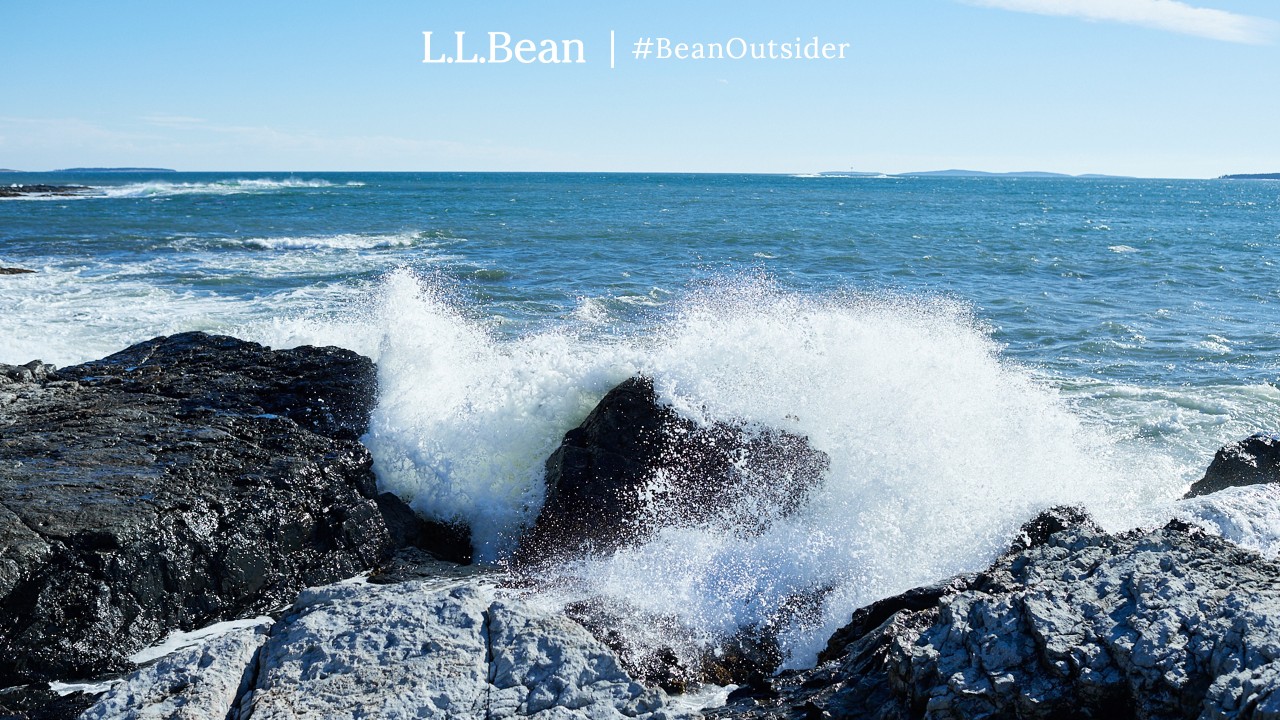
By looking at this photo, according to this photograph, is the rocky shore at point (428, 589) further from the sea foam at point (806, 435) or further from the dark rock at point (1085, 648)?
the sea foam at point (806, 435)

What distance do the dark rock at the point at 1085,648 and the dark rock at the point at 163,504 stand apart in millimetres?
3564

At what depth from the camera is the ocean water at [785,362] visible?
6129mm

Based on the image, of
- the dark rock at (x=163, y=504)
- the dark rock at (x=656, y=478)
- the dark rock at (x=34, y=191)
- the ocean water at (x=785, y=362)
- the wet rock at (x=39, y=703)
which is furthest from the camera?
the dark rock at (x=34, y=191)

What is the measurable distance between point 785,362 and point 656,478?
173cm

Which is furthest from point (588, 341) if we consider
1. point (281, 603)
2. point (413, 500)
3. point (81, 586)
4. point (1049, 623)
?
point (1049, 623)

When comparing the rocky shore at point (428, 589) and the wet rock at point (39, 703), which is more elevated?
the rocky shore at point (428, 589)

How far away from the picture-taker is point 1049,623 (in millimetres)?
3818

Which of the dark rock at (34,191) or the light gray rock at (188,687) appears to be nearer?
the light gray rock at (188,687)

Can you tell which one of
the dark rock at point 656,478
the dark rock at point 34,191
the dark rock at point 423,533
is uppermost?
the dark rock at point 34,191

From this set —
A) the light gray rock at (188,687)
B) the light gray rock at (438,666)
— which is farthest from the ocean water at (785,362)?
the light gray rock at (188,687)

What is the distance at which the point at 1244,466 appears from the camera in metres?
7.14

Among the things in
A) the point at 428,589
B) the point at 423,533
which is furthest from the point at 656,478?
the point at 428,589

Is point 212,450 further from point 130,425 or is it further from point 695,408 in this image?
point 695,408

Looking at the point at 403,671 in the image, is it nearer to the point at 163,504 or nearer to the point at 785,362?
the point at 163,504
